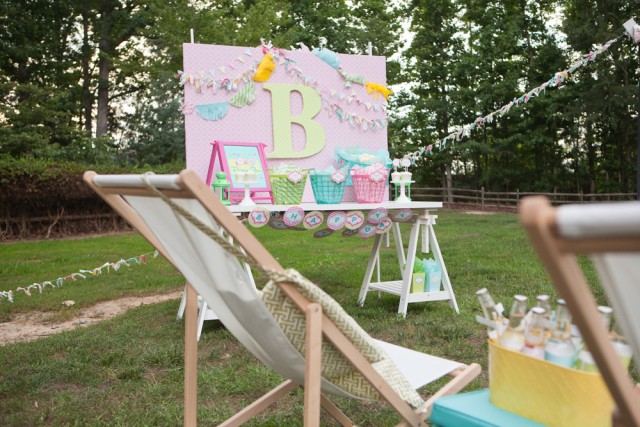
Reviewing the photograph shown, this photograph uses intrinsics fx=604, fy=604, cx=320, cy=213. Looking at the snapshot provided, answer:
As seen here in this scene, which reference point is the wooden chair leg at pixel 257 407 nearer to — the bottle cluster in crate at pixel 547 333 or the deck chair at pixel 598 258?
the bottle cluster in crate at pixel 547 333

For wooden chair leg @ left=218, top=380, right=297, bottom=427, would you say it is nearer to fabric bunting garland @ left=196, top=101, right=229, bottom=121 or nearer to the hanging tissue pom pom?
fabric bunting garland @ left=196, top=101, right=229, bottom=121

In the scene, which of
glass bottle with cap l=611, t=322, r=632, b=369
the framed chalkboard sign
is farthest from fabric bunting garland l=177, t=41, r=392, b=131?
glass bottle with cap l=611, t=322, r=632, b=369

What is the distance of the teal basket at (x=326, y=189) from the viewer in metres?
4.37

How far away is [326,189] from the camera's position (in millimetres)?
4379

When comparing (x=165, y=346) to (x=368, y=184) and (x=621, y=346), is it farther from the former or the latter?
(x=621, y=346)

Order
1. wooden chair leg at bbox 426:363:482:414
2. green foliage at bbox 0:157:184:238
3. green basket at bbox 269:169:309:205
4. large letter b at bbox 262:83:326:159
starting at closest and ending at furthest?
wooden chair leg at bbox 426:363:482:414, green basket at bbox 269:169:309:205, large letter b at bbox 262:83:326:159, green foliage at bbox 0:157:184:238

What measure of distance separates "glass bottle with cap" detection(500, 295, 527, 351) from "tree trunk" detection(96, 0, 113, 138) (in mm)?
20007

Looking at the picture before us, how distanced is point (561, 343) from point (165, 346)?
9.43 feet

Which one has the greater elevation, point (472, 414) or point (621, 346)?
point (621, 346)

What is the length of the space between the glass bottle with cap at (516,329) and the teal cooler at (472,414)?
0.16 meters

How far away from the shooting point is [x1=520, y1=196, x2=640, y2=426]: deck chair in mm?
724

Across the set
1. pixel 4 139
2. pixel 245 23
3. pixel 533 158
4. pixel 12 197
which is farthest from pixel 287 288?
pixel 533 158

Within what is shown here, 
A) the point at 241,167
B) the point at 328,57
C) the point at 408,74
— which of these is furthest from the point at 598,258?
the point at 408,74

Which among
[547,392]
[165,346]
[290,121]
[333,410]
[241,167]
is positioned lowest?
[165,346]
